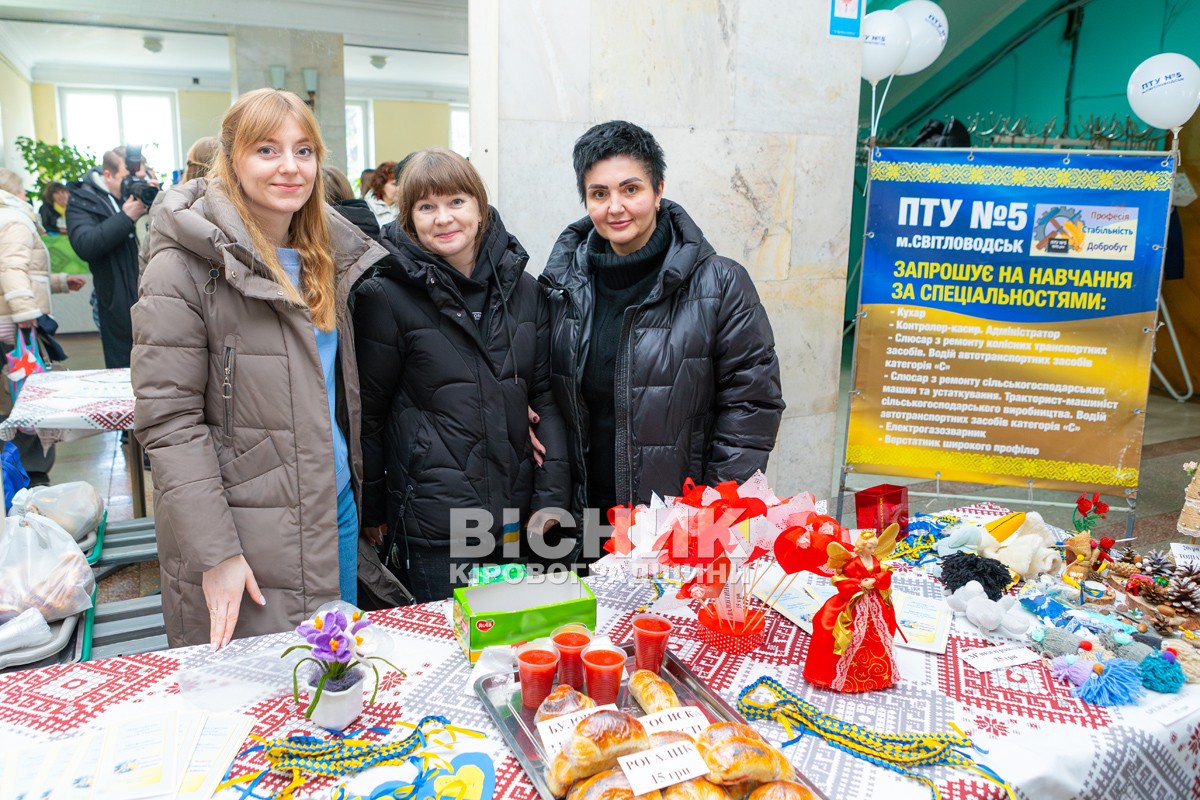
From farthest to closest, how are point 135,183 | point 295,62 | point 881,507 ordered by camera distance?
point 295,62, point 135,183, point 881,507

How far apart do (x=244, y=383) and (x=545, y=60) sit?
1.86 metres

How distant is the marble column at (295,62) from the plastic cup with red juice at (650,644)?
6623mm

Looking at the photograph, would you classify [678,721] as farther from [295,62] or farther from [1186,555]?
[295,62]

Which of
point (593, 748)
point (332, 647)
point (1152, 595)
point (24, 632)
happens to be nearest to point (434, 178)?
point (332, 647)

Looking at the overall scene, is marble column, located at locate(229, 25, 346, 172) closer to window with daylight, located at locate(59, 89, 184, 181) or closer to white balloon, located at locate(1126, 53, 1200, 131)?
window with daylight, located at locate(59, 89, 184, 181)

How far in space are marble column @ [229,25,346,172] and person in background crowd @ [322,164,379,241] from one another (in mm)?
4420

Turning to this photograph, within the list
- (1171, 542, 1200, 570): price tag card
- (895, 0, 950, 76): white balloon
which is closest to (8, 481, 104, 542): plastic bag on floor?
(1171, 542, 1200, 570): price tag card

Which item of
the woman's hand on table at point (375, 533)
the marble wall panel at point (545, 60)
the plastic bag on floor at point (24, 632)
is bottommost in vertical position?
the plastic bag on floor at point (24, 632)

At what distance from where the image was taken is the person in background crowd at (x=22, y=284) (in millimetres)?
4043

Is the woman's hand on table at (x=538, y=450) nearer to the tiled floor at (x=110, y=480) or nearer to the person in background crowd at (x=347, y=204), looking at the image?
the person in background crowd at (x=347, y=204)

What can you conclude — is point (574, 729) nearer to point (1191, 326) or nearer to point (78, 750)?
point (78, 750)

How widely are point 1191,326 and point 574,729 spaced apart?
28.7 ft

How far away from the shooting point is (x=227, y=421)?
163 centimetres

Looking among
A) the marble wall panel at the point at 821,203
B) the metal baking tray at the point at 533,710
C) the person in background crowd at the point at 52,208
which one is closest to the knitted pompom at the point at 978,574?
the metal baking tray at the point at 533,710
